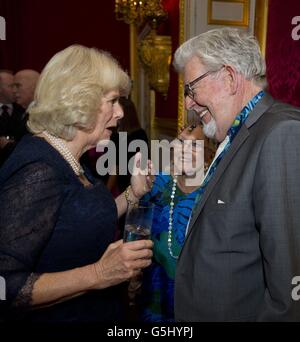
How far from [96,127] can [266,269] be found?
0.73 m

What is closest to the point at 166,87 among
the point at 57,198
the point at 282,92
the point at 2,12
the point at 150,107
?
the point at 150,107

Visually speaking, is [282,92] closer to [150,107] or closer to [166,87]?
[166,87]

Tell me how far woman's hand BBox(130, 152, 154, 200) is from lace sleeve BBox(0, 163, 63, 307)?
61cm

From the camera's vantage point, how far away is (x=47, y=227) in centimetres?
121

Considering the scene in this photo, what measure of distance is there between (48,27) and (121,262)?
497cm

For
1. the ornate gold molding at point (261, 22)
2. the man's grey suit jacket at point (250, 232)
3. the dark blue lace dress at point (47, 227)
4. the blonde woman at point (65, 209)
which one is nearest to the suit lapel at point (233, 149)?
the man's grey suit jacket at point (250, 232)

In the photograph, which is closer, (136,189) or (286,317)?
(286,317)

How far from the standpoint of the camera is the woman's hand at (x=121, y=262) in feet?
4.02

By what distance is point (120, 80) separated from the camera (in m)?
1.43

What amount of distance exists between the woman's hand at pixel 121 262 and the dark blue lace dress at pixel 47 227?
0.37ft

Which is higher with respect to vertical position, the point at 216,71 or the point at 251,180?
the point at 216,71

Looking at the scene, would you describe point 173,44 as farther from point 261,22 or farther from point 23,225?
point 23,225

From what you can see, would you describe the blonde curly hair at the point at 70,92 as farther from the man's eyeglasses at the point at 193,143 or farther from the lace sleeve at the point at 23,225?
the man's eyeglasses at the point at 193,143

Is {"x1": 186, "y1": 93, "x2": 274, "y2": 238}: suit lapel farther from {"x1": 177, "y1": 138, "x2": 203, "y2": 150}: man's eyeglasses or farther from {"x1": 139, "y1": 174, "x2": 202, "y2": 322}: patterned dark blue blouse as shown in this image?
{"x1": 177, "y1": 138, "x2": 203, "y2": 150}: man's eyeglasses
